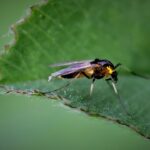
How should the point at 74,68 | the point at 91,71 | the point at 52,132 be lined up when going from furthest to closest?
the point at 91,71 < the point at 74,68 < the point at 52,132

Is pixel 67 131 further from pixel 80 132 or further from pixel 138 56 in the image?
pixel 138 56

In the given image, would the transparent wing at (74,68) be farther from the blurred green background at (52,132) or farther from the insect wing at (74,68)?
the blurred green background at (52,132)

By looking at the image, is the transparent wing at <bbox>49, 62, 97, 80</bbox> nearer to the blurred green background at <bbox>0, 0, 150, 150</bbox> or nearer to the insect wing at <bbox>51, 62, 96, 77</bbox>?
the insect wing at <bbox>51, 62, 96, 77</bbox>

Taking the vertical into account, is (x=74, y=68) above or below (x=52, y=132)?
above

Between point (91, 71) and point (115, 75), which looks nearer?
point (115, 75)

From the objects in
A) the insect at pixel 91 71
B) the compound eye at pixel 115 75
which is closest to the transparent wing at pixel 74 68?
the insect at pixel 91 71

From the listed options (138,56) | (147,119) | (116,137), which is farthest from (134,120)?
(138,56)

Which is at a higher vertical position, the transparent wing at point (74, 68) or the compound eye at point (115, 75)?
the transparent wing at point (74, 68)

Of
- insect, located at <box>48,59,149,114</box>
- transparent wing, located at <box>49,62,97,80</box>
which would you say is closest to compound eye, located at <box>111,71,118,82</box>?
insect, located at <box>48,59,149,114</box>

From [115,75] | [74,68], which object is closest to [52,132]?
[74,68]

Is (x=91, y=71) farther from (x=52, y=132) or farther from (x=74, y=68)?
(x=52, y=132)
